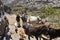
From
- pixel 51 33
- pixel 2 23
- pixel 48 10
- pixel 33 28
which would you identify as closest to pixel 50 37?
pixel 51 33

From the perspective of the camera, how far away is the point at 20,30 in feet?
50.1

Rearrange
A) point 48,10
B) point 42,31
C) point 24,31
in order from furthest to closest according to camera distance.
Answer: point 48,10 → point 24,31 → point 42,31

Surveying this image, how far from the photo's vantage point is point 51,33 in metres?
13.5

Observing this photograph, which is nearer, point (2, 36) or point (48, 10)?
point (2, 36)

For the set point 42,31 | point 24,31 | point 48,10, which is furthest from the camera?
point 48,10

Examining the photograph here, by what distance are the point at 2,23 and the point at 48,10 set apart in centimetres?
1999

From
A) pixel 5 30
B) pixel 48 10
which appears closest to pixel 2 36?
pixel 5 30

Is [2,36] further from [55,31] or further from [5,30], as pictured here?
[55,31]

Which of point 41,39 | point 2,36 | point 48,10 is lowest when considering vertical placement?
point 48,10

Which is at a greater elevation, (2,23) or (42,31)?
(2,23)

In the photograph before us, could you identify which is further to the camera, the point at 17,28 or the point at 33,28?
the point at 17,28

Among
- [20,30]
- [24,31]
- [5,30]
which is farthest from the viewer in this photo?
[20,30]

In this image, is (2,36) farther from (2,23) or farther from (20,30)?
(20,30)

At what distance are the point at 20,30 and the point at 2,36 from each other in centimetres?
503
